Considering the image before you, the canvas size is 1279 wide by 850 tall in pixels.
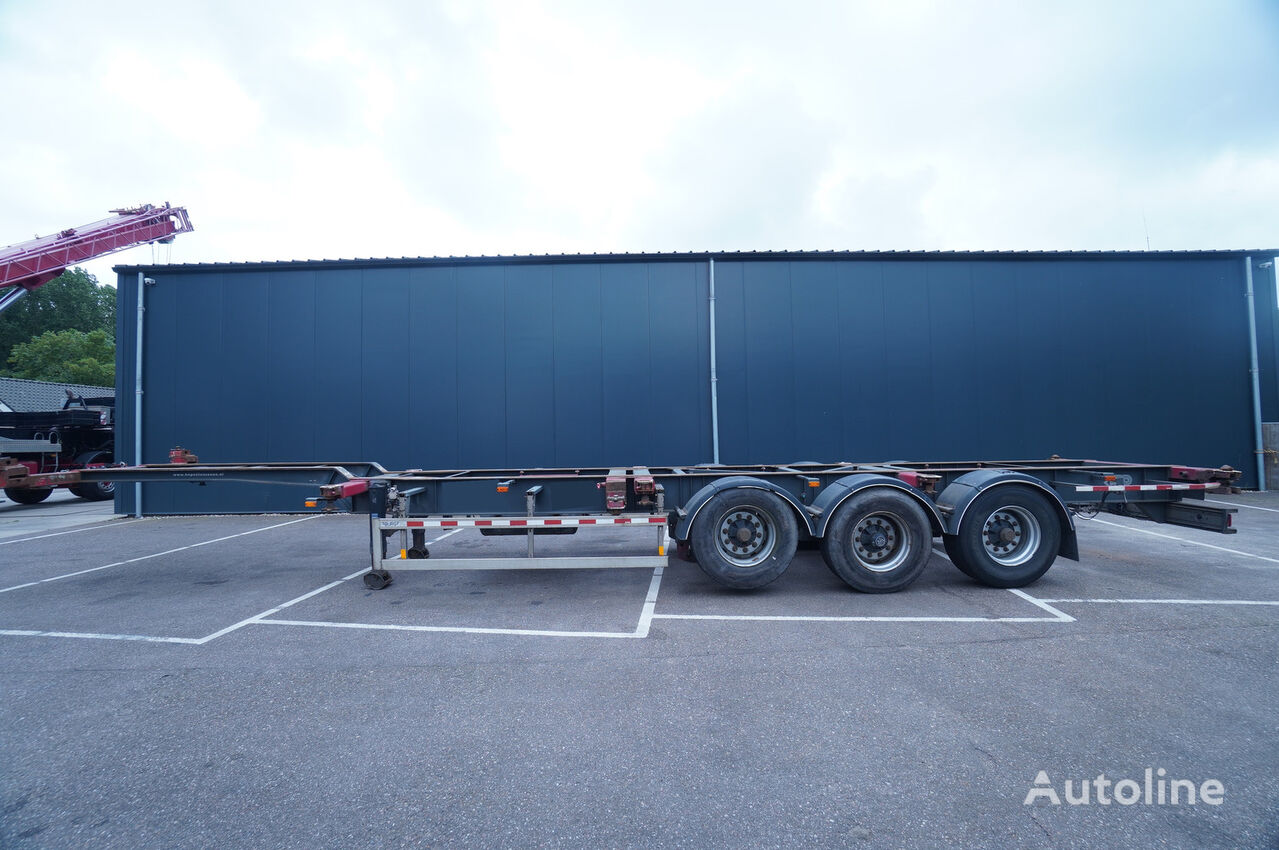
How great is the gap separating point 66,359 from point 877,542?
60186mm

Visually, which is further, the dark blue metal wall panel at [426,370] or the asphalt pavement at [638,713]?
the dark blue metal wall panel at [426,370]

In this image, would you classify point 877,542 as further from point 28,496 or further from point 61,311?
point 61,311

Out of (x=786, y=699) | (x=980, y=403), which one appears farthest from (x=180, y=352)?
(x=980, y=403)

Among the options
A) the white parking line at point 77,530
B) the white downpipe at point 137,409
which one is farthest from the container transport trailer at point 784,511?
the white downpipe at point 137,409

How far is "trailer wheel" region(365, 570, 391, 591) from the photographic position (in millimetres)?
5629

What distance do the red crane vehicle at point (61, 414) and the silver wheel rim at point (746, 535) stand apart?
17.3 m

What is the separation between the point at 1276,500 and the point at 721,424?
39.2ft

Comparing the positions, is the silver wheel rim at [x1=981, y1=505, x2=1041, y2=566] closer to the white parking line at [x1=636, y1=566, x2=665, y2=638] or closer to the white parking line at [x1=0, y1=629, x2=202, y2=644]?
the white parking line at [x1=636, y1=566, x2=665, y2=638]

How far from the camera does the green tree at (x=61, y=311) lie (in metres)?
47.2

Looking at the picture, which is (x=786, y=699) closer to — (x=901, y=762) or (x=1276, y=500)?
(x=901, y=762)

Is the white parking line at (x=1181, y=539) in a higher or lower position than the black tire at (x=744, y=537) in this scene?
lower

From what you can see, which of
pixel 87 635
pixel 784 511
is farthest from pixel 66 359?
pixel 784 511

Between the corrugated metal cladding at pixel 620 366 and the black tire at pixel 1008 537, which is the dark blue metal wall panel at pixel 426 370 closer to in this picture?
the corrugated metal cladding at pixel 620 366

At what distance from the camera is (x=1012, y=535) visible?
551 centimetres
